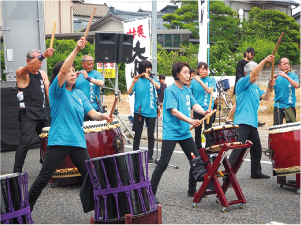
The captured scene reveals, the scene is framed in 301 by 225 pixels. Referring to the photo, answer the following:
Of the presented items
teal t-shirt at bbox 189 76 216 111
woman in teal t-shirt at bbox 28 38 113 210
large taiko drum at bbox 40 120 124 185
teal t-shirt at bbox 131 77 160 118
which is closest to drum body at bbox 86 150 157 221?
woman in teal t-shirt at bbox 28 38 113 210

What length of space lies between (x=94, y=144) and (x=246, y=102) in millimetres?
2240

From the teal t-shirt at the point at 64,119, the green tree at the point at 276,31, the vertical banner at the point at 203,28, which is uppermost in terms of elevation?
the green tree at the point at 276,31

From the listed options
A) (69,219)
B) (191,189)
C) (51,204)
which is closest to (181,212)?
(191,189)

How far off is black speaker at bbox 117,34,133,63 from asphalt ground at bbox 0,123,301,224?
3.64 meters

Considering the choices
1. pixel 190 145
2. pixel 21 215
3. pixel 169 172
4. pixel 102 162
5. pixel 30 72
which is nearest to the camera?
pixel 21 215

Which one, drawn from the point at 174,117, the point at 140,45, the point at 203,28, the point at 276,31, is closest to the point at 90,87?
the point at 174,117

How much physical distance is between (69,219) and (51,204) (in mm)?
666

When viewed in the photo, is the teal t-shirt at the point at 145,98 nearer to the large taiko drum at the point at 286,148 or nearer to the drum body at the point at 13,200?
the large taiko drum at the point at 286,148

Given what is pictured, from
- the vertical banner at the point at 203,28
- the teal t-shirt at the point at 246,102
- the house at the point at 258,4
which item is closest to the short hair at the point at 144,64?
the teal t-shirt at the point at 246,102

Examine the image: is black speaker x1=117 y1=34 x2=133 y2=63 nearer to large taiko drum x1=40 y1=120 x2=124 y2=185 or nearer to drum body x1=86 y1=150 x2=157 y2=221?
large taiko drum x1=40 y1=120 x2=124 y2=185

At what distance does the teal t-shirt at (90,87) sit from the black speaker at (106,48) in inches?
58.8

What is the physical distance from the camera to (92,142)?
548cm

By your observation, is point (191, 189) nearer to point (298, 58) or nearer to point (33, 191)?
point (33, 191)

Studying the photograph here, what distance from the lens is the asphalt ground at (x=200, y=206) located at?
430 centimetres
